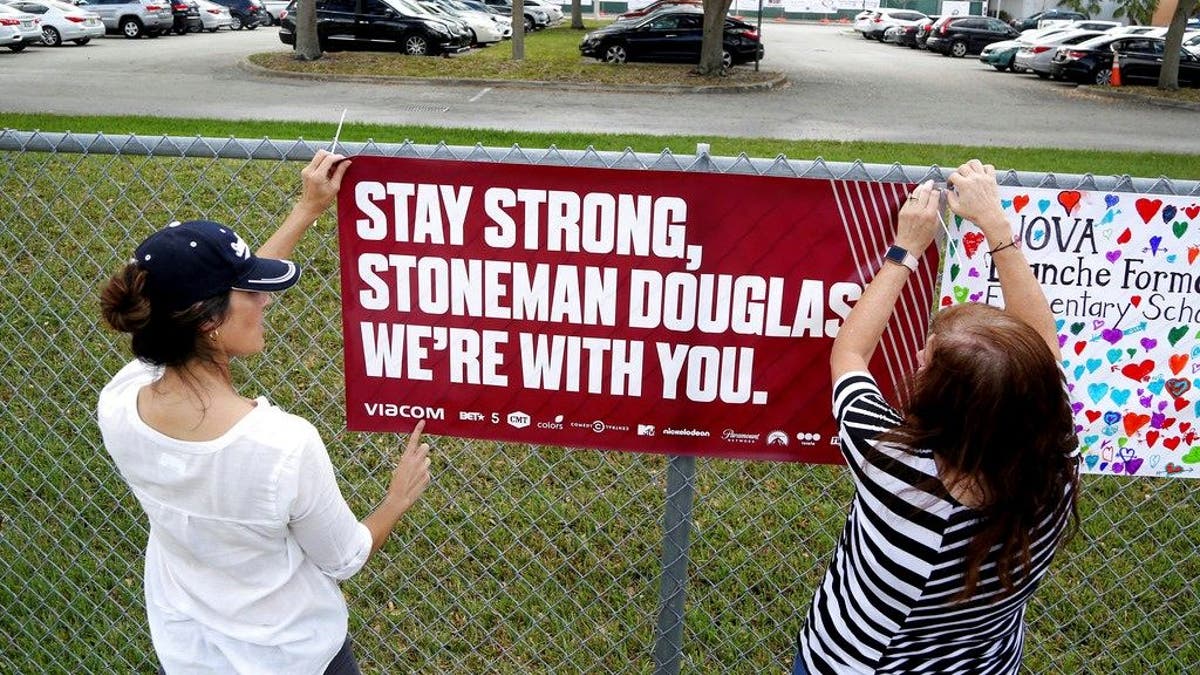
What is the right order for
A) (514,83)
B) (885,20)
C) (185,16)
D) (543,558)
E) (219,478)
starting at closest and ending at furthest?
(219,478), (543,558), (514,83), (185,16), (885,20)

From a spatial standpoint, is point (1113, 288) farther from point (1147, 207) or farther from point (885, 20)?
point (885, 20)

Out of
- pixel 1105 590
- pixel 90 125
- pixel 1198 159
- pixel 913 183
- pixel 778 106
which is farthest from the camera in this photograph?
pixel 778 106

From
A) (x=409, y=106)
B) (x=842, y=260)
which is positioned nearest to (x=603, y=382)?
(x=842, y=260)

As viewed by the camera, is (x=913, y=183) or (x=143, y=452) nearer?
(x=143, y=452)

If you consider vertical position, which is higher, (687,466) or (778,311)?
(778,311)

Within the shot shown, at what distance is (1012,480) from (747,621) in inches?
95.1

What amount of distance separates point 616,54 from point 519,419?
75.5 ft

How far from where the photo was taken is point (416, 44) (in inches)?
A: 946

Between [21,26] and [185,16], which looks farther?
[185,16]

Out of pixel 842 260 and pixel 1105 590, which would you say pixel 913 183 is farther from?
pixel 1105 590

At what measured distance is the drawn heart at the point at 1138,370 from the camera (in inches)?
110

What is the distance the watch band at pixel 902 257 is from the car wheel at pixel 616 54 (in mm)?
23162

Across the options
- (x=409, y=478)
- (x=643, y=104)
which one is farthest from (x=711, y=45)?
(x=409, y=478)

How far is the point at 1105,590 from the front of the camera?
425cm
